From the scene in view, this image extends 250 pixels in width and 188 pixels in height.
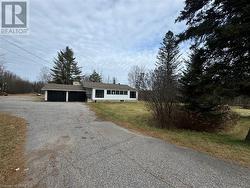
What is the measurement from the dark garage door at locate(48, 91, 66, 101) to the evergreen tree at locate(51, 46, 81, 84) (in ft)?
71.8

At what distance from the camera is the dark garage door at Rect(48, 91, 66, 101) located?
121ft

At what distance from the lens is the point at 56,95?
122 ft

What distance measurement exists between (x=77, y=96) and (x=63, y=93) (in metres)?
2.72

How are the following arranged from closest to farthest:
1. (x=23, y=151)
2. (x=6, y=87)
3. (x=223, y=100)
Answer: (x=23, y=151) → (x=223, y=100) → (x=6, y=87)

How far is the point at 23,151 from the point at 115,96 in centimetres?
3394

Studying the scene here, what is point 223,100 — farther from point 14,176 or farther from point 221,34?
point 14,176

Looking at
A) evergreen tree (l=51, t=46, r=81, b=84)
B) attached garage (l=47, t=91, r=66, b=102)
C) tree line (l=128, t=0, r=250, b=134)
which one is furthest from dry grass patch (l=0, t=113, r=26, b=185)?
evergreen tree (l=51, t=46, r=81, b=84)

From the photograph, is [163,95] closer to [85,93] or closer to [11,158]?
[11,158]

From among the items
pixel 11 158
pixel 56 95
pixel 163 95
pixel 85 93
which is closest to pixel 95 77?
pixel 85 93

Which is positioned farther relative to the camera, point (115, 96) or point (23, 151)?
point (115, 96)

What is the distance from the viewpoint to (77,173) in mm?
4473

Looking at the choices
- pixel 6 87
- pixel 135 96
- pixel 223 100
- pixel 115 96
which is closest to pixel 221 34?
pixel 223 100

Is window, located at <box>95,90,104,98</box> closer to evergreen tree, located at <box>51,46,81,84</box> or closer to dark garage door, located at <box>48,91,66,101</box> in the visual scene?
dark garage door, located at <box>48,91,66,101</box>

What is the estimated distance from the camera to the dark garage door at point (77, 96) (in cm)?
3862
